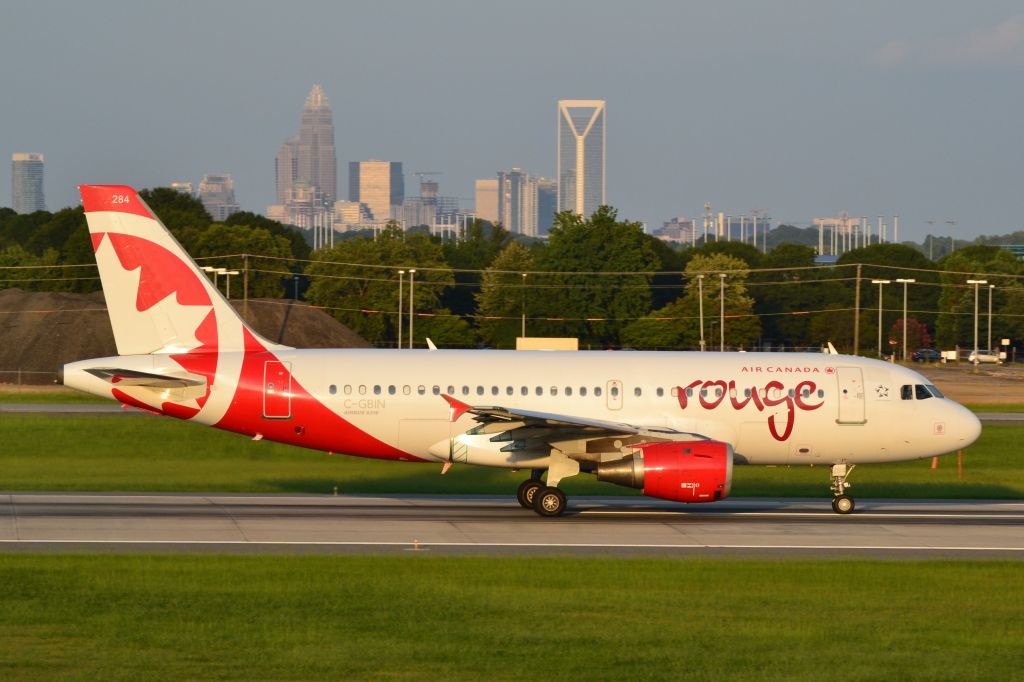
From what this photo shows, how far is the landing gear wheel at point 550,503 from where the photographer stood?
30.0m

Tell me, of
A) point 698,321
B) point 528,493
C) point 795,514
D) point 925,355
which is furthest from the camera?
point 925,355

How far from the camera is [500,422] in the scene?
2934 cm

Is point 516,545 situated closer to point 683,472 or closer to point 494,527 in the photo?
point 494,527

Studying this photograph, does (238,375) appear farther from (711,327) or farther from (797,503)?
(711,327)

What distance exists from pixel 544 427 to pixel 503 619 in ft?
35.8

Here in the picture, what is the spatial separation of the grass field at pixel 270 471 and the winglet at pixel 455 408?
5.85 m

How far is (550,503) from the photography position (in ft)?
98.6

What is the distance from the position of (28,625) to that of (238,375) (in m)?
12.9

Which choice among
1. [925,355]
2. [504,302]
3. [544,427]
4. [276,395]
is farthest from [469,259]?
[544,427]

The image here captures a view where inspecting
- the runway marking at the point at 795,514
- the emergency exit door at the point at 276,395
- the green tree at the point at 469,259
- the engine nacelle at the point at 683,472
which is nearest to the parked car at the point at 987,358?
the green tree at the point at 469,259

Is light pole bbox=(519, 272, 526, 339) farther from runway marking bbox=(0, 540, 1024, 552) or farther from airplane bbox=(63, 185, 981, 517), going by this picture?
runway marking bbox=(0, 540, 1024, 552)

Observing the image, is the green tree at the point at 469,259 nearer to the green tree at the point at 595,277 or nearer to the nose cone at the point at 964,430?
the green tree at the point at 595,277

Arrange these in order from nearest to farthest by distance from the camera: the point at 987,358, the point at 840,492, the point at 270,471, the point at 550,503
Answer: the point at 550,503
the point at 840,492
the point at 270,471
the point at 987,358

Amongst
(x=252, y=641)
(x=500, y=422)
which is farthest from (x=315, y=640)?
(x=500, y=422)
